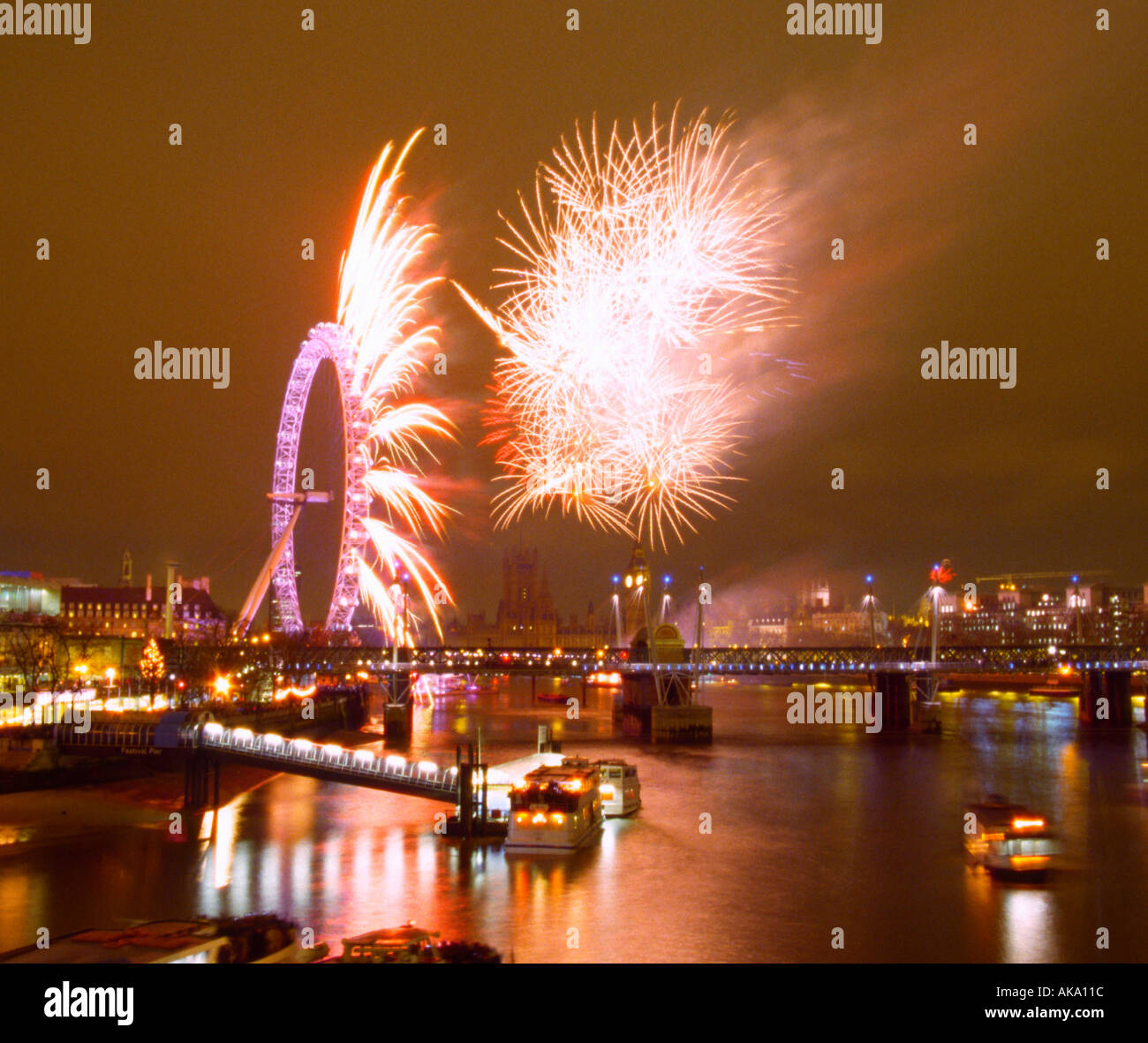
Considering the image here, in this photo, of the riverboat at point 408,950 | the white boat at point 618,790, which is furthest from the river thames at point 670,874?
the riverboat at point 408,950

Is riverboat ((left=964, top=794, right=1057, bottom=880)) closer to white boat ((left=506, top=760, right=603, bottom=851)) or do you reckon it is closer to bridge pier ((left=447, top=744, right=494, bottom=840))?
white boat ((left=506, top=760, right=603, bottom=851))

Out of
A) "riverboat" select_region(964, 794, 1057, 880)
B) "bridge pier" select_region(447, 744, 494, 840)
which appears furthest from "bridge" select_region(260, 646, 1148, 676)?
"riverboat" select_region(964, 794, 1057, 880)

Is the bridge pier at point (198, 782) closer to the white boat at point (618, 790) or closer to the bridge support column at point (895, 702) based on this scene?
the white boat at point (618, 790)

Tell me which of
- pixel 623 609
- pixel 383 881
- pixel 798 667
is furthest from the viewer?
pixel 623 609
